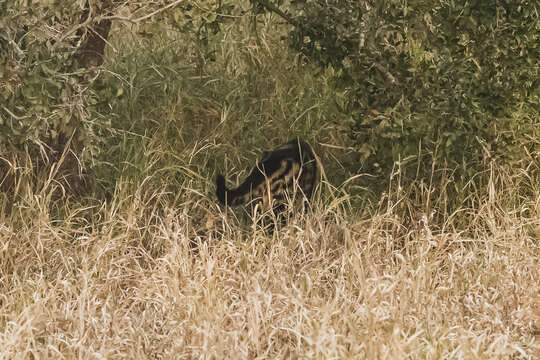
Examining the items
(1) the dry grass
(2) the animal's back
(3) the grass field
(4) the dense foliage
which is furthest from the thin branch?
(1) the dry grass

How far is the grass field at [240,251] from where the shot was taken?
4348mm

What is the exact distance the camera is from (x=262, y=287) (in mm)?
4852

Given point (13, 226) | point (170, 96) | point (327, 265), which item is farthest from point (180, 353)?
point (170, 96)

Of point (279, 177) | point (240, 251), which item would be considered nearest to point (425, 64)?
point (279, 177)

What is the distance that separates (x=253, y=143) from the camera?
655cm

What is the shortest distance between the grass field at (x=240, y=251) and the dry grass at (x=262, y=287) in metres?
0.01

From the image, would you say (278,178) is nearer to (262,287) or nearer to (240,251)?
(240,251)

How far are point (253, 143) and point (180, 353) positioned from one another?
2.52 meters

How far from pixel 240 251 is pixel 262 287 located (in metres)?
0.35

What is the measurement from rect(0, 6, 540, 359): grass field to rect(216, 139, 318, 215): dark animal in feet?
0.47

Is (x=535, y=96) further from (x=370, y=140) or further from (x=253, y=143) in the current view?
(x=253, y=143)

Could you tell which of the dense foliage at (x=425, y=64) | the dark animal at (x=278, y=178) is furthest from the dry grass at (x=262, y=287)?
the dense foliage at (x=425, y=64)

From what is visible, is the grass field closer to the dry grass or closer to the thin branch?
the dry grass

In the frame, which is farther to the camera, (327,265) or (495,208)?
(495,208)
